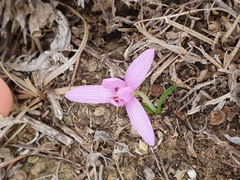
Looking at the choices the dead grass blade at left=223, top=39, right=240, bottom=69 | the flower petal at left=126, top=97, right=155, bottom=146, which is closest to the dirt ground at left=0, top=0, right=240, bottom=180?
the dead grass blade at left=223, top=39, right=240, bottom=69

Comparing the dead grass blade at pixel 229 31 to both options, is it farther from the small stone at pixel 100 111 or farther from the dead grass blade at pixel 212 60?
the small stone at pixel 100 111

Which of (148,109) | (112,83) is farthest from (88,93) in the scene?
(148,109)

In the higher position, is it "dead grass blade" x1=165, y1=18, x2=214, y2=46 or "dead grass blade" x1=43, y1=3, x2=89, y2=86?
"dead grass blade" x1=165, y1=18, x2=214, y2=46

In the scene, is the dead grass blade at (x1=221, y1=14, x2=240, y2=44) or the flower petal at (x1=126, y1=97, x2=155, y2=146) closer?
the flower petal at (x1=126, y1=97, x2=155, y2=146)

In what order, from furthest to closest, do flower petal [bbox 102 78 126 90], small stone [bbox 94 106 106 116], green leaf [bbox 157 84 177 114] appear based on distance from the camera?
small stone [bbox 94 106 106 116] < green leaf [bbox 157 84 177 114] < flower petal [bbox 102 78 126 90]

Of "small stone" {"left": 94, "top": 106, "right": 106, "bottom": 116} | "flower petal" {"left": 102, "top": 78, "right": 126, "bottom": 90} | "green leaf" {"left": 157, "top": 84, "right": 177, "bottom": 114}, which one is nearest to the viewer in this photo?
"flower petal" {"left": 102, "top": 78, "right": 126, "bottom": 90}

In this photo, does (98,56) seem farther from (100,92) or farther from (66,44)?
(100,92)

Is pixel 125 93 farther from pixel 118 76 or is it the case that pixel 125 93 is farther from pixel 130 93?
pixel 118 76

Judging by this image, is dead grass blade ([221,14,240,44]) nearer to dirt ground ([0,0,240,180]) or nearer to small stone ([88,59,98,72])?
dirt ground ([0,0,240,180])
